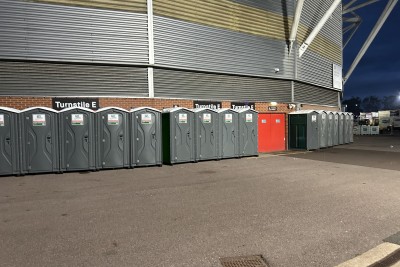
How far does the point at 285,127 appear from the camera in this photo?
704 inches

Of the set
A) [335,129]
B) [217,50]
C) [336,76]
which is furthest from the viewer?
[336,76]

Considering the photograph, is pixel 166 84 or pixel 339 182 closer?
pixel 339 182

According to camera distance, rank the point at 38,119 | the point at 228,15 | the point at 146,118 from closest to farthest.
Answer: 1. the point at 38,119
2. the point at 146,118
3. the point at 228,15

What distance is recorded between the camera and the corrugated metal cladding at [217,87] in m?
13.7

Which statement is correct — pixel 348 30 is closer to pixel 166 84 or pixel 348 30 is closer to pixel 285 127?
pixel 285 127

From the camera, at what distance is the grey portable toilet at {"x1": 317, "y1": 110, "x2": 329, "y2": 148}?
1753cm

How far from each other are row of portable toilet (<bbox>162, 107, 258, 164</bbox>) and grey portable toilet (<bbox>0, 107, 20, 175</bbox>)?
16.5 feet

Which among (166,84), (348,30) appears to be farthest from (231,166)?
(348,30)

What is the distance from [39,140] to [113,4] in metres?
6.69

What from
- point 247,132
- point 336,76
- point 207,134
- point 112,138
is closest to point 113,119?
point 112,138

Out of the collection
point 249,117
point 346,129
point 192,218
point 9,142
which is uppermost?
point 249,117

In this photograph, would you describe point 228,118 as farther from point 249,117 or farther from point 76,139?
point 76,139

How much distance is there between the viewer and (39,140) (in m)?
9.50

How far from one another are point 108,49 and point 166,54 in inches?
101
